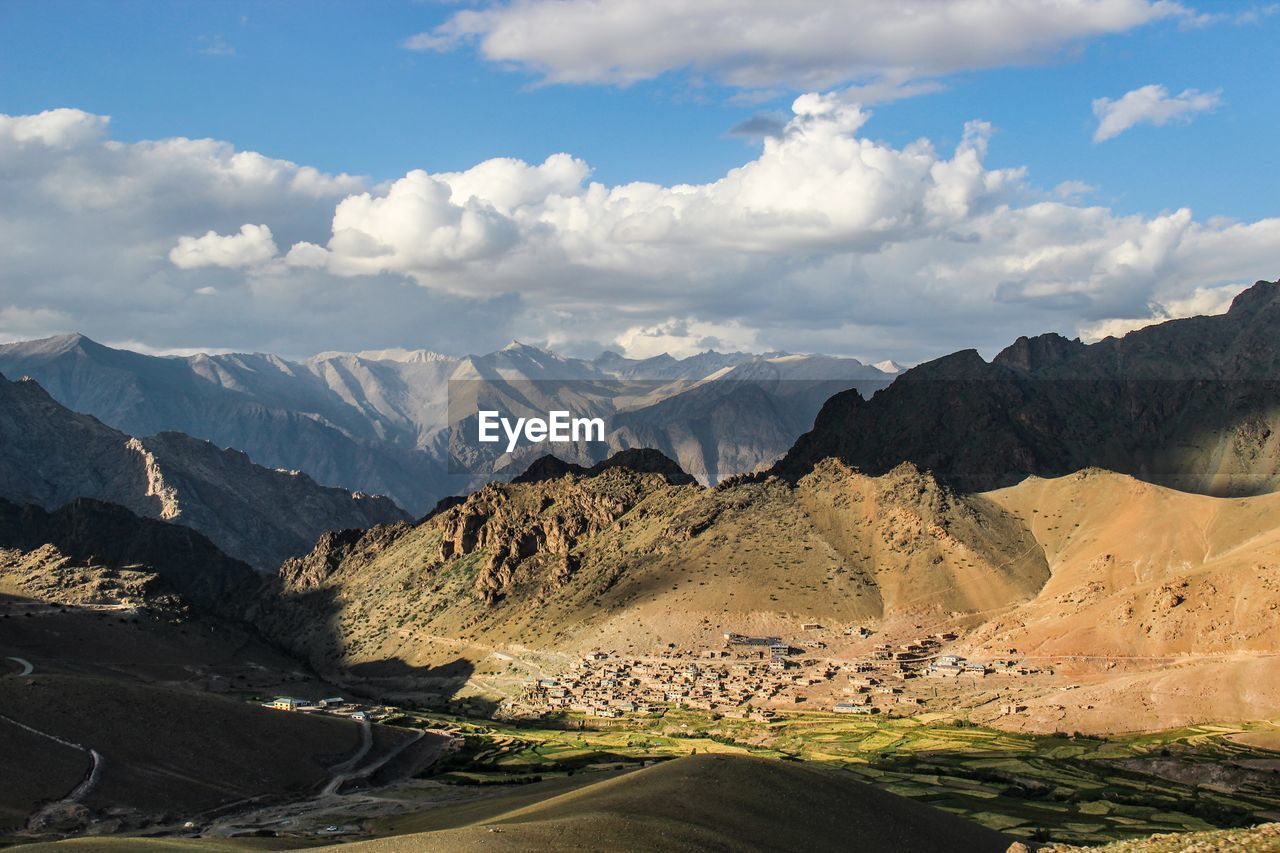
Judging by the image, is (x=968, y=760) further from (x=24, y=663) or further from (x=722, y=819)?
(x=24, y=663)

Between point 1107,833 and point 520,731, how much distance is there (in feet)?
284

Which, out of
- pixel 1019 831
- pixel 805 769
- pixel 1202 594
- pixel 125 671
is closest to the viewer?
pixel 805 769


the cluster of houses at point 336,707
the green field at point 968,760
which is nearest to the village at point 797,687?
the green field at point 968,760

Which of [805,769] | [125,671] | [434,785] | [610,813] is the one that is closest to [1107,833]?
[805,769]

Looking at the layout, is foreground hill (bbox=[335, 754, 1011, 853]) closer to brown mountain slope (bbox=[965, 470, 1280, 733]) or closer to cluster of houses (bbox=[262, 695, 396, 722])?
brown mountain slope (bbox=[965, 470, 1280, 733])

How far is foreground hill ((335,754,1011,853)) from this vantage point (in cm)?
6962

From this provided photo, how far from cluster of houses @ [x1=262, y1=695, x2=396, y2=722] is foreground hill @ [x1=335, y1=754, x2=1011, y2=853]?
81.0 m

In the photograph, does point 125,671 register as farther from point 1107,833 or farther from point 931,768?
point 1107,833

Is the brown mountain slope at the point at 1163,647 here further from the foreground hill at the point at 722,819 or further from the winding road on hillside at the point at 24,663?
the winding road on hillside at the point at 24,663

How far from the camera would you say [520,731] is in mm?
167000

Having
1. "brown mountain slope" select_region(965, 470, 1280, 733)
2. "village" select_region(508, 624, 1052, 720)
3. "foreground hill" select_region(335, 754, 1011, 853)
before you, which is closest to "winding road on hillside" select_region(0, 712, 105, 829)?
"foreground hill" select_region(335, 754, 1011, 853)

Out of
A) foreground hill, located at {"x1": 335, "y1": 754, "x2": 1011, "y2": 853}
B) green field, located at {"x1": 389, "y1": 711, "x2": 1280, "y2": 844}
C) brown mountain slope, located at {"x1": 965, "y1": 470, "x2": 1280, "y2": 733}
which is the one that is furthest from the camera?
brown mountain slope, located at {"x1": 965, "y1": 470, "x2": 1280, "y2": 733}

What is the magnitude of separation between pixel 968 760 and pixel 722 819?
65.1 m

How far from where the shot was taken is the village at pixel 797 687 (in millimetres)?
171500
